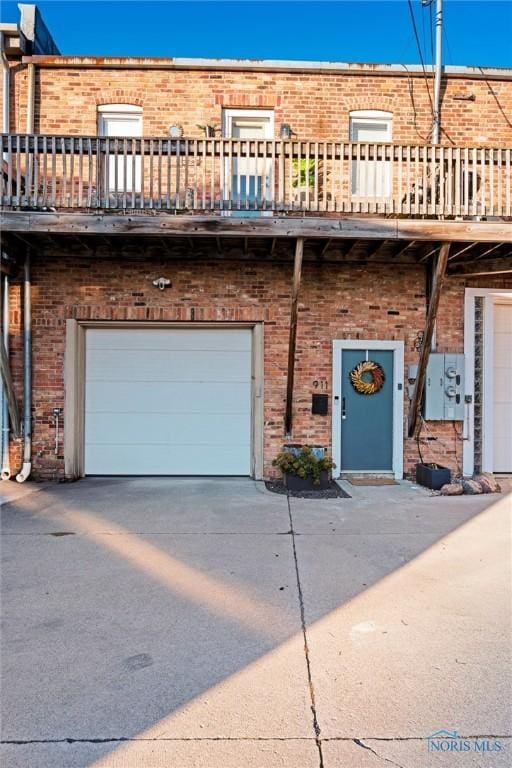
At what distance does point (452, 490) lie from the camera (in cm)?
691

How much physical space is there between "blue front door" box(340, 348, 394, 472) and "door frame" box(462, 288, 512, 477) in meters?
1.23

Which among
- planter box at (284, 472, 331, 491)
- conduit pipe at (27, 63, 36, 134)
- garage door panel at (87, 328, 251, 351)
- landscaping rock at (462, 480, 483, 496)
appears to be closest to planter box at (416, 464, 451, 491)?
landscaping rock at (462, 480, 483, 496)

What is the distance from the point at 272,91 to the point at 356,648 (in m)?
7.93

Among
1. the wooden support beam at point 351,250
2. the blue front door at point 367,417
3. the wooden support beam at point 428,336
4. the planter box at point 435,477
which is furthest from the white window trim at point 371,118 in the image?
the planter box at point 435,477

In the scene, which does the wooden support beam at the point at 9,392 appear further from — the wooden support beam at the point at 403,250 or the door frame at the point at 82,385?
the wooden support beam at the point at 403,250

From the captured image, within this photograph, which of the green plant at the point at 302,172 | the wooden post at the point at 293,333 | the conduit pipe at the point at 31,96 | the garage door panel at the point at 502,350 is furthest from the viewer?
the garage door panel at the point at 502,350

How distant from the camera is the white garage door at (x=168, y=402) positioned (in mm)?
7875

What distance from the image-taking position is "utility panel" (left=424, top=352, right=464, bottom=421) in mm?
7625

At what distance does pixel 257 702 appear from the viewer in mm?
2443

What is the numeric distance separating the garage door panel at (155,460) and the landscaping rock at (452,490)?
2.95m

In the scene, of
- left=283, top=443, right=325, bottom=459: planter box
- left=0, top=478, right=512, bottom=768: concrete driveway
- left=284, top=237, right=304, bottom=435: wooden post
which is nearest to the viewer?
left=0, top=478, right=512, bottom=768: concrete driveway

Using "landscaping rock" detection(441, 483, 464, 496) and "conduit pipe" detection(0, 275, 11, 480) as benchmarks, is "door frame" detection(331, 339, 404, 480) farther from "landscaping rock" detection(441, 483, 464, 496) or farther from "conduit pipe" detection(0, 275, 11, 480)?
"conduit pipe" detection(0, 275, 11, 480)

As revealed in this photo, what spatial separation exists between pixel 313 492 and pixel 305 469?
34cm

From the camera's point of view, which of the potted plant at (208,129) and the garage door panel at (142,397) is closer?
the potted plant at (208,129)
